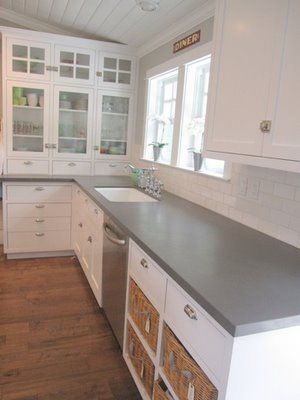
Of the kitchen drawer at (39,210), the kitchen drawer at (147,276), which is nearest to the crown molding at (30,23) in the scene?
the kitchen drawer at (39,210)

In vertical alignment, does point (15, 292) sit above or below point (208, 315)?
below

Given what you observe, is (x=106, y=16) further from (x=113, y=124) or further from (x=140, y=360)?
(x=140, y=360)

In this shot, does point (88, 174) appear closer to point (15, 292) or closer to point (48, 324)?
point (15, 292)

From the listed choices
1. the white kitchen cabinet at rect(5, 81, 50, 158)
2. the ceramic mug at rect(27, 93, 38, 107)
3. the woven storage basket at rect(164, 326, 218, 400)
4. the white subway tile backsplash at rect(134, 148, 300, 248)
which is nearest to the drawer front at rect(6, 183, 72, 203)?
the white kitchen cabinet at rect(5, 81, 50, 158)

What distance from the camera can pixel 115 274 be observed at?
207 cm

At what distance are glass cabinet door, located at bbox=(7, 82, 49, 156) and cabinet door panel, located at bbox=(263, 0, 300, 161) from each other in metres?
2.94

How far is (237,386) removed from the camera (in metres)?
0.99

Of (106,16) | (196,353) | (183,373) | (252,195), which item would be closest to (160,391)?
(183,373)

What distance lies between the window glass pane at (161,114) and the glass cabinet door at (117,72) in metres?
0.46

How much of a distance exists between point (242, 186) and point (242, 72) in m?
0.75

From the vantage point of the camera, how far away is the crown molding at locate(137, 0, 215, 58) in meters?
2.36

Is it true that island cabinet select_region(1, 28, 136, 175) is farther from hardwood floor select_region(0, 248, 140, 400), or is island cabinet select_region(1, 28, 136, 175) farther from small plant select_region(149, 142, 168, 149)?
hardwood floor select_region(0, 248, 140, 400)

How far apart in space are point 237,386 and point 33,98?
348 cm

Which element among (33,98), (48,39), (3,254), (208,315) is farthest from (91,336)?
(48,39)
